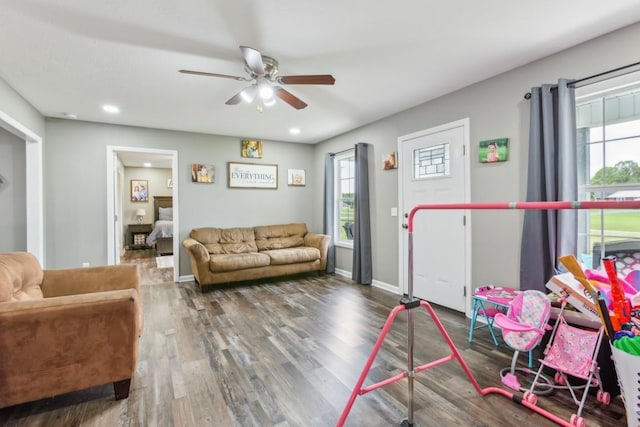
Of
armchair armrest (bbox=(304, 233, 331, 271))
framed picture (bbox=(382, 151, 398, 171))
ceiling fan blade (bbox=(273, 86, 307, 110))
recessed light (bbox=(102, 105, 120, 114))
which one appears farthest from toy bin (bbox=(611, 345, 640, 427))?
recessed light (bbox=(102, 105, 120, 114))

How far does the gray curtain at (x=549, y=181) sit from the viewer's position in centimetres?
239

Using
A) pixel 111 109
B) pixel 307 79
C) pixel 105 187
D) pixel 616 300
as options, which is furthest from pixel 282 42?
pixel 105 187

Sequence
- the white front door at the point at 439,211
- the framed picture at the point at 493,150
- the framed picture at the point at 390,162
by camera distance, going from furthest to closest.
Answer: the framed picture at the point at 390,162, the white front door at the point at 439,211, the framed picture at the point at 493,150

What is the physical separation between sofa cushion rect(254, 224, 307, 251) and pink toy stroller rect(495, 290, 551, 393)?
3.82 m

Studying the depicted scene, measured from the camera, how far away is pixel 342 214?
5.57 m

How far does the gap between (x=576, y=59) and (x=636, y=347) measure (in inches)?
87.6

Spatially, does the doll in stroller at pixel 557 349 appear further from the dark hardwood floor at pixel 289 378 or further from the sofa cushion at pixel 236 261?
the sofa cushion at pixel 236 261

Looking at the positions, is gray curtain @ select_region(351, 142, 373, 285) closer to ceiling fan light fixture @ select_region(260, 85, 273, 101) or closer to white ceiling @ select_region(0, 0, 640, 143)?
white ceiling @ select_region(0, 0, 640, 143)

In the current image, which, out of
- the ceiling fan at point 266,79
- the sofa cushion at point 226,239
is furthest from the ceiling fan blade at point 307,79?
the sofa cushion at point 226,239

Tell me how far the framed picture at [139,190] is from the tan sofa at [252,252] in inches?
200

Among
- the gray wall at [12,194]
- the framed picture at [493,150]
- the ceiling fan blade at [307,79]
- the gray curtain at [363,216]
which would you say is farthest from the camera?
the gray curtain at [363,216]

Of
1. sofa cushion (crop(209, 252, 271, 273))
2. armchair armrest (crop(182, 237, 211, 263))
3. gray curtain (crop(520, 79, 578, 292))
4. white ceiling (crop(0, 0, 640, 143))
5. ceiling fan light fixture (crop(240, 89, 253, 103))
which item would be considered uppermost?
white ceiling (crop(0, 0, 640, 143))

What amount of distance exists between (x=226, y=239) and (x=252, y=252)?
49cm

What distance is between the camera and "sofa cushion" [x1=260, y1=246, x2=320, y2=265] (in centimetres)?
→ 482
